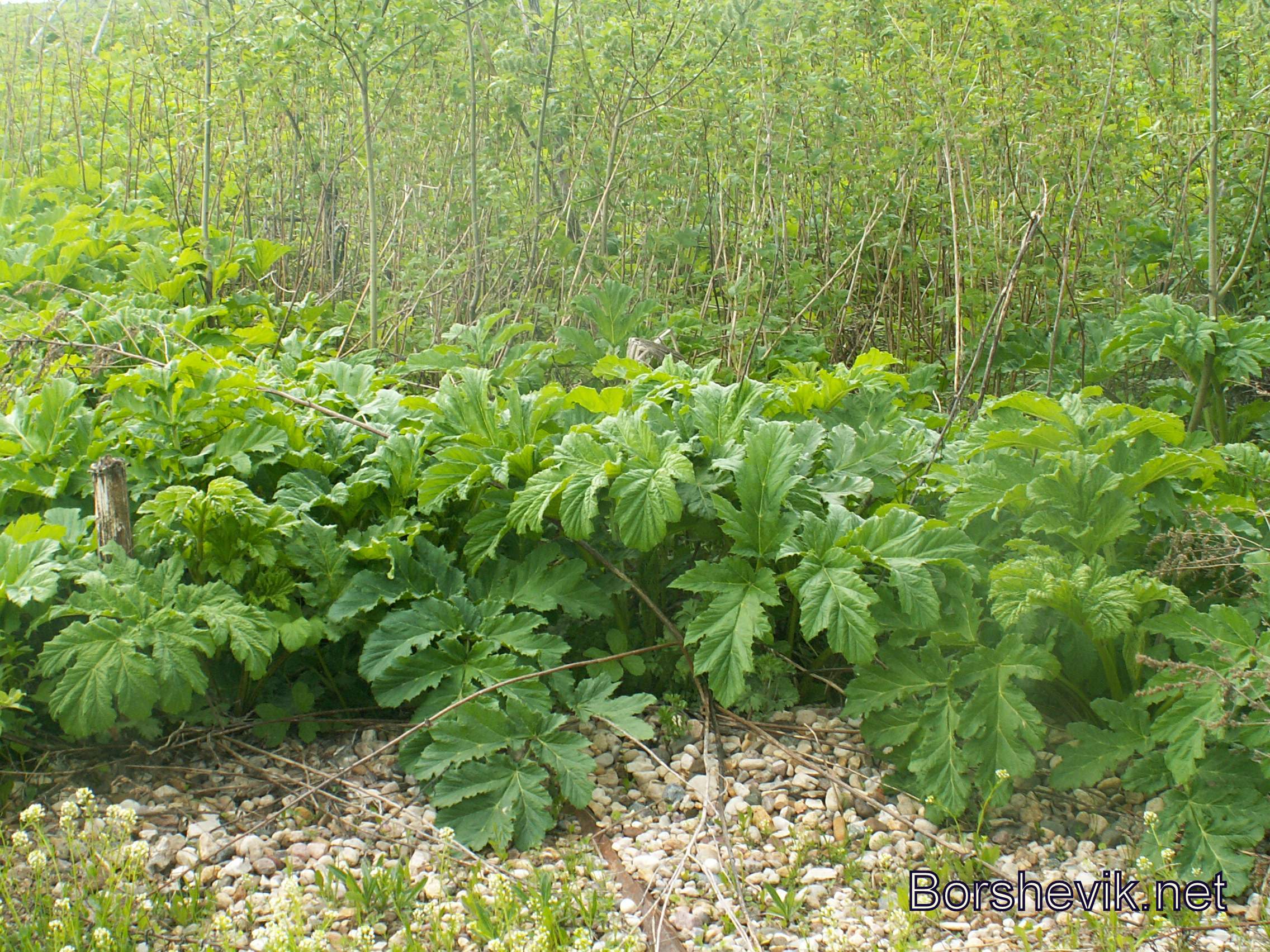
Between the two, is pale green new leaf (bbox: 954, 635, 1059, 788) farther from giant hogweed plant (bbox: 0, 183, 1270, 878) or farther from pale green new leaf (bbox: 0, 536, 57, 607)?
pale green new leaf (bbox: 0, 536, 57, 607)

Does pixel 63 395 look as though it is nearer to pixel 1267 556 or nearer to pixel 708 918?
pixel 708 918

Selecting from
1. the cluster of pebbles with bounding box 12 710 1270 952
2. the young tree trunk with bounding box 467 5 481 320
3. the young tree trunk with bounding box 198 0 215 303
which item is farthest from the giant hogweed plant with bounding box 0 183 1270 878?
the young tree trunk with bounding box 198 0 215 303

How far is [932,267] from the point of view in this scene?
506 centimetres

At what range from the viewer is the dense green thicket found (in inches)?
95.7

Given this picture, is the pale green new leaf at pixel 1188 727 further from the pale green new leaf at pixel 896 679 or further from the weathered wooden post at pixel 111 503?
the weathered wooden post at pixel 111 503

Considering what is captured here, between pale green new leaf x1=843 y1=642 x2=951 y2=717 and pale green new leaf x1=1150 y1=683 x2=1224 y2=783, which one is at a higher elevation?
pale green new leaf x1=1150 y1=683 x2=1224 y2=783

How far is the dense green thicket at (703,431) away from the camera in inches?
95.7

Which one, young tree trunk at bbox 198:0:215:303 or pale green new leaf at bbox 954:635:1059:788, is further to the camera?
young tree trunk at bbox 198:0:215:303

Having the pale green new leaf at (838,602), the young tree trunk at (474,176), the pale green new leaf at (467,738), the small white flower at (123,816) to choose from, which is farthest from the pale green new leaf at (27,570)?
the young tree trunk at (474,176)

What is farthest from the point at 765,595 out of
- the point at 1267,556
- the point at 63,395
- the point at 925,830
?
the point at 63,395

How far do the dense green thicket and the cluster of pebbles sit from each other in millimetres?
115

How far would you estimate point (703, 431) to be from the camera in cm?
284

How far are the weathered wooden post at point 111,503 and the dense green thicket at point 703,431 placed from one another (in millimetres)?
79

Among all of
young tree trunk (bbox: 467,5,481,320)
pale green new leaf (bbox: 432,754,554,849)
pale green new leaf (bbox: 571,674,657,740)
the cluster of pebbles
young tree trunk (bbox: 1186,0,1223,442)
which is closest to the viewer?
the cluster of pebbles
